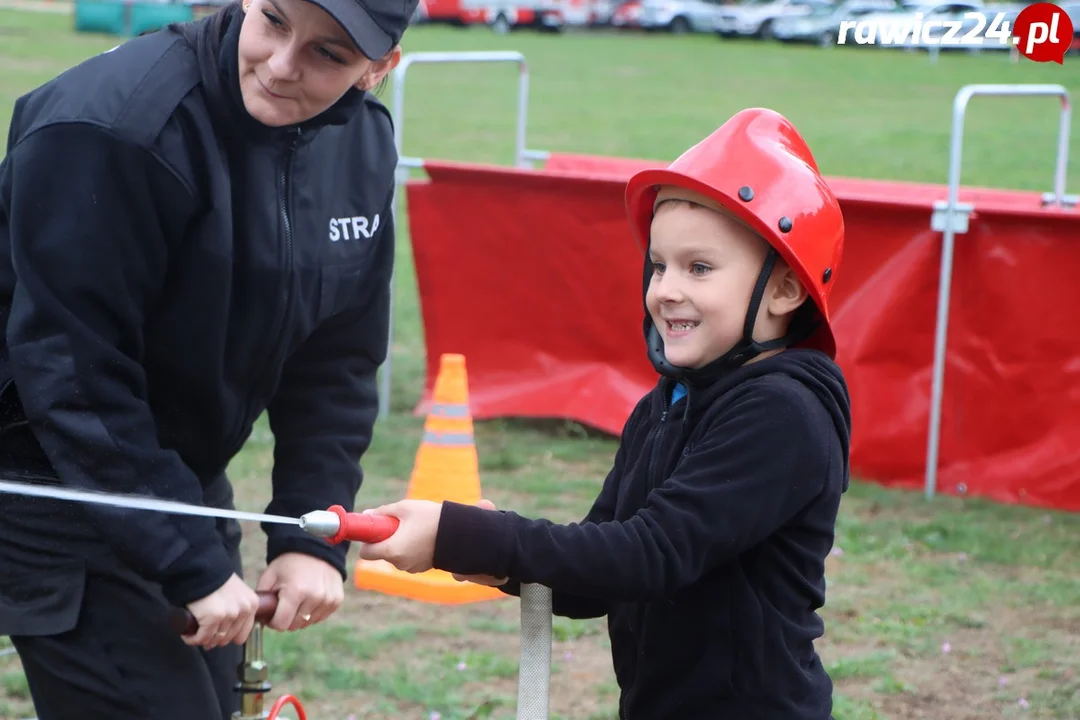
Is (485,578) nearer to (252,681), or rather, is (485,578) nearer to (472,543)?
(472,543)

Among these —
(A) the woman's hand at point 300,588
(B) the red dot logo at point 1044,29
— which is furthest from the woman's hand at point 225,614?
(B) the red dot logo at point 1044,29

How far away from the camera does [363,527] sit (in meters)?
2.19

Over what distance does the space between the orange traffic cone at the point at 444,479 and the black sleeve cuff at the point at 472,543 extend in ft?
12.1

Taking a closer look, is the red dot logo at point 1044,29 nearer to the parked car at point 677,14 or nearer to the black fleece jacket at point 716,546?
the black fleece jacket at point 716,546

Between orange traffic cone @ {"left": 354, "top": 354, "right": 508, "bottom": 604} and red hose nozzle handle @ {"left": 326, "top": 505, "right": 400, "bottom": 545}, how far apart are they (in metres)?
3.72

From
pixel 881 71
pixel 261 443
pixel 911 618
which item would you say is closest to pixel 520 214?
pixel 261 443

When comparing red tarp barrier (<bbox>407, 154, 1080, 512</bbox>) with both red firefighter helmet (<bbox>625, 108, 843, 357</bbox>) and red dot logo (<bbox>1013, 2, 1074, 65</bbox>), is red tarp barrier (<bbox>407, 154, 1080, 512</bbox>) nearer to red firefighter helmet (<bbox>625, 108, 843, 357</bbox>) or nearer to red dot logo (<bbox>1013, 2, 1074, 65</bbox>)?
red dot logo (<bbox>1013, 2, 1074, 65</bbox>)

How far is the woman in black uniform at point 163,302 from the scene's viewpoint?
2.63m

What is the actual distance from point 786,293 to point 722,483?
1.29ft

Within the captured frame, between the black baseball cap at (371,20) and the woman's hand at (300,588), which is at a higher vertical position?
the black baseball cap at (371,20)

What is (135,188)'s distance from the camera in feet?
8.68

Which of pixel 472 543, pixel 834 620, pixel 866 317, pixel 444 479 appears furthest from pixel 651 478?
pixel 866 317

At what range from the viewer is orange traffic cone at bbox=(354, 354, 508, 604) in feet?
19.5

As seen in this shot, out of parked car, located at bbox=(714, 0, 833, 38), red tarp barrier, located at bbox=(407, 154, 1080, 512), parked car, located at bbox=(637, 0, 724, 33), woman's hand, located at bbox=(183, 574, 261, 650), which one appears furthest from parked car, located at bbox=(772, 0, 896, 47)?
woman's hand, located at bbox=(183, 574, 261, 650)
